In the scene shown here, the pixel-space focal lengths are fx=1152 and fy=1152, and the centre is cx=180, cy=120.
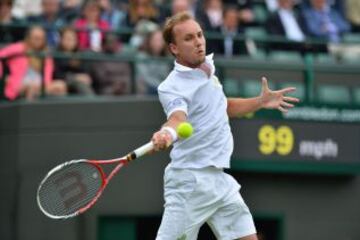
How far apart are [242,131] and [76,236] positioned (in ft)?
7.26

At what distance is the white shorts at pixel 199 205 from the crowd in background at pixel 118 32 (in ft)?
15.2

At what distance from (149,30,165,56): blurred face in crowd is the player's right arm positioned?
575cm

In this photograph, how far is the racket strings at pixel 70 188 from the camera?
8.34 metres

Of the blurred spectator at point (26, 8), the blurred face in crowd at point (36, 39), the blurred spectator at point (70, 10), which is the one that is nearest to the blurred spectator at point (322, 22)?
the blurred spectator at point (70, 10)

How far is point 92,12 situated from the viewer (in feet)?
47.5

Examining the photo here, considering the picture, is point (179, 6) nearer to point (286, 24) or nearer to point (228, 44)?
point (228, 44)

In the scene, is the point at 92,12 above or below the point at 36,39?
above

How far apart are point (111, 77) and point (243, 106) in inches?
183

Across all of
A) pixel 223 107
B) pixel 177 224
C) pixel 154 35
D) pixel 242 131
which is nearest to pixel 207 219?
pixel 177 224

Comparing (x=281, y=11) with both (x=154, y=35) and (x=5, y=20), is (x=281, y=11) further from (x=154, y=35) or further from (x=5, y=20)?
(x=5, y=20)

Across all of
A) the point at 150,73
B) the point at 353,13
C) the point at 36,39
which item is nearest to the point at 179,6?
the point at 150,73

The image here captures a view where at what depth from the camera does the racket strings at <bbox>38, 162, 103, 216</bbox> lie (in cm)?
834

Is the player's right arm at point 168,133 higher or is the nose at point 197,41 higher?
the nose at point 197,41

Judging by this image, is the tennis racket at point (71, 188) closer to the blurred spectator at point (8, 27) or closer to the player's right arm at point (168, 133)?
the player's right arm at point (168, 133)
